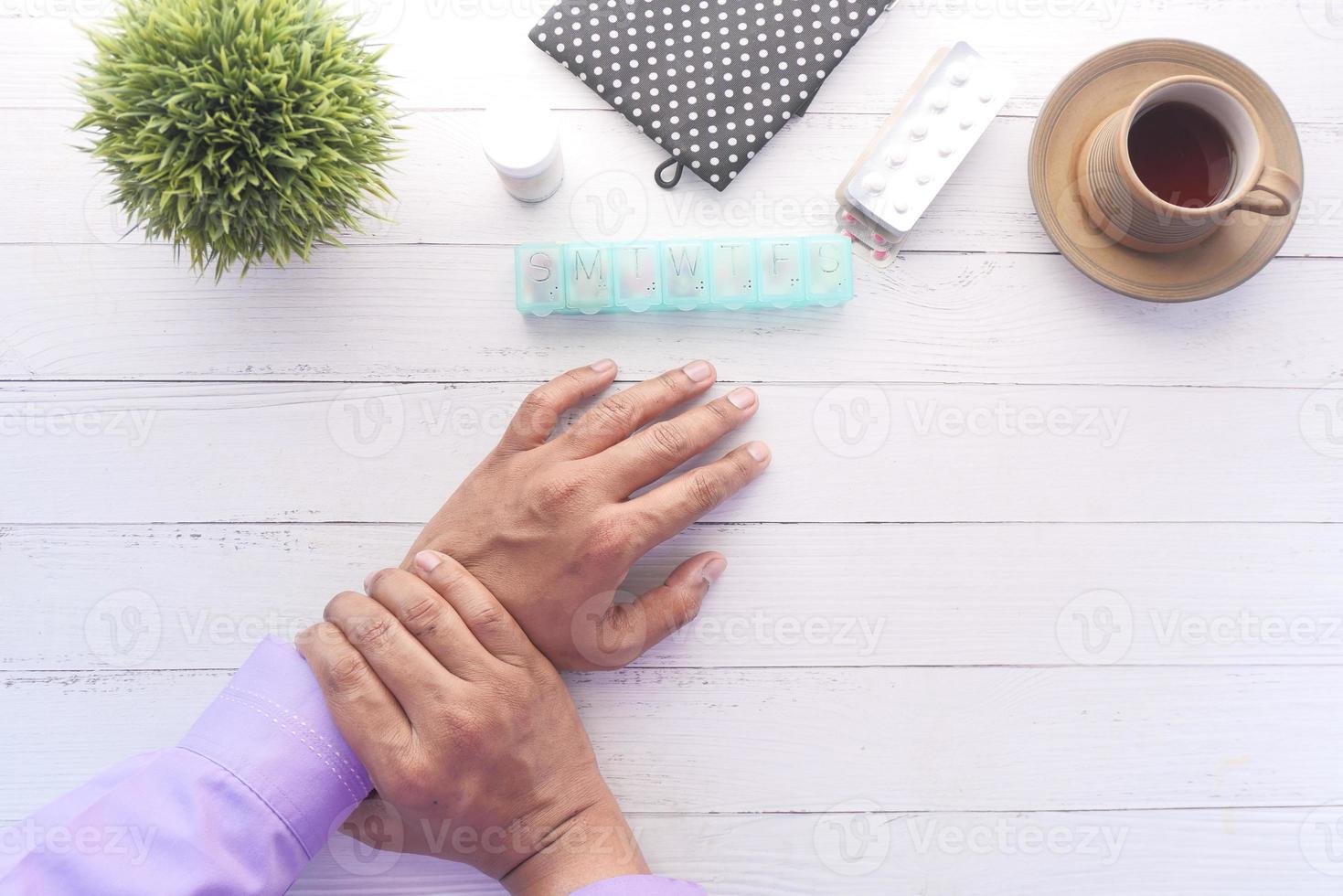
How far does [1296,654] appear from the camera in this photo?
718 mm

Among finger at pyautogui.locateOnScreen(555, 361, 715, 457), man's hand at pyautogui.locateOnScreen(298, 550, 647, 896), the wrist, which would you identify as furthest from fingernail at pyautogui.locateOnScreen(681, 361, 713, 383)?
the wrist

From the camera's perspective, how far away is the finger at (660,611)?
0.65 m

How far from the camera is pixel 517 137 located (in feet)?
2.04

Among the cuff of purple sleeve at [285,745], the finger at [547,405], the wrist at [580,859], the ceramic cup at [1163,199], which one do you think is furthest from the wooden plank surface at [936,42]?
the wrist at [580,859]

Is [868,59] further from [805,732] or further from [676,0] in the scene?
[805,732]

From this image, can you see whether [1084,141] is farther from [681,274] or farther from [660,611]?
[660,611]

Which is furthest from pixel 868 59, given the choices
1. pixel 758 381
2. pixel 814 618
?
pixel 814 618

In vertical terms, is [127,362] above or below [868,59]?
below

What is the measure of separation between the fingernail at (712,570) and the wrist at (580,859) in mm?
198

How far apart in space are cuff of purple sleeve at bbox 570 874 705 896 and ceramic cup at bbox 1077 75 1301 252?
598 mm

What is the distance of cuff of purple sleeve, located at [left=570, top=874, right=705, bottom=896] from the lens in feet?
1.89

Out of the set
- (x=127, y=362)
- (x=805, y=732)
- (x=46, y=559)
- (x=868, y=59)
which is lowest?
(x=805, y=732)

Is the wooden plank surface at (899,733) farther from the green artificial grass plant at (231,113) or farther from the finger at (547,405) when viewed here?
the green artificial grass plant at (231,113)

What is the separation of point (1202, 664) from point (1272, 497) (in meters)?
0.16
